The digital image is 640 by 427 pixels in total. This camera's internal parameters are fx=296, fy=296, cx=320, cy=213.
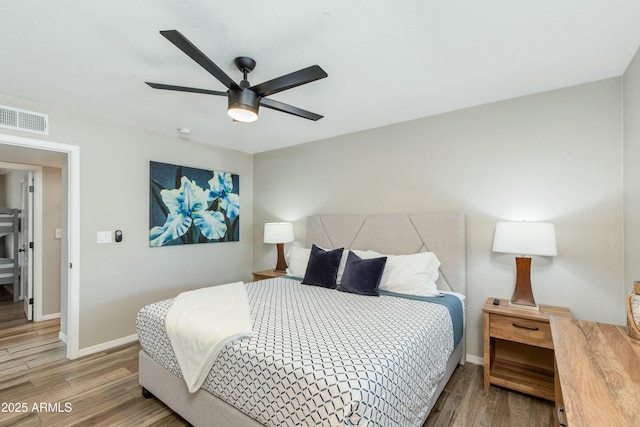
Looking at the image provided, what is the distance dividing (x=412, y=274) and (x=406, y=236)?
53 centimetres

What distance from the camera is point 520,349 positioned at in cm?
259

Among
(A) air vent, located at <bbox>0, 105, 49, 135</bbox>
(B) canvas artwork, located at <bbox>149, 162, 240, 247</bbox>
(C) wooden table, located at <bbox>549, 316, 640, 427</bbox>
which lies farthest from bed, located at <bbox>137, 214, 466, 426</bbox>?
(A) air vent, located at <bbox>0, 105, 49, 135</bbox>

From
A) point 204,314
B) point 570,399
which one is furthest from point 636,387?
point 204,314

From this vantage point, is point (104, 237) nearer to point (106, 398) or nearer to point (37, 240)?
point (106, 398)

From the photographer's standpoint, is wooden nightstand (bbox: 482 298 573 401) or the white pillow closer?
wooden nightstand (bbox: 482 298 573 401)

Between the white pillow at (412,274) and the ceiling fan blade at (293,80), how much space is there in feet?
6.21

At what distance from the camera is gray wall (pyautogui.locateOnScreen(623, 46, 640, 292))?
1.96 meters

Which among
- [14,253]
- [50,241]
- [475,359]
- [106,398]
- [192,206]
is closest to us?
[106,398]

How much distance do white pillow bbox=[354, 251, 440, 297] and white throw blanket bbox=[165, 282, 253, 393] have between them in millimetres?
1368

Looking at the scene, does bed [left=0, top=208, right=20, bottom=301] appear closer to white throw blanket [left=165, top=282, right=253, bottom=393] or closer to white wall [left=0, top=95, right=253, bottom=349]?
white wall [left=0, top=95, right=253, bottom=349]

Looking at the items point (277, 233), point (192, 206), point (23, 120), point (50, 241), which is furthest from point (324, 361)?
point (50, 241)

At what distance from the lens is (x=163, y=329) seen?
2.04m

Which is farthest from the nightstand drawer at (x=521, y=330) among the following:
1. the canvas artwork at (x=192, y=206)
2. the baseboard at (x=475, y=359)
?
the canvas artwork at (x=192, y=206)

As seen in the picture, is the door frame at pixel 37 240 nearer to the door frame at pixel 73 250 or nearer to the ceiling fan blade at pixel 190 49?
the door frame at pixel 73 250
